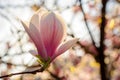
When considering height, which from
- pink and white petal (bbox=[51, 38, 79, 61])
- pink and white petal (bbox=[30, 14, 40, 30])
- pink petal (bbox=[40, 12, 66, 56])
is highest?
pink and white petal (bbox=[30, 14, 40, 30])

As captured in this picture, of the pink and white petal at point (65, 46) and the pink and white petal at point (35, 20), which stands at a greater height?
the pink and white petal at point (35, 20)

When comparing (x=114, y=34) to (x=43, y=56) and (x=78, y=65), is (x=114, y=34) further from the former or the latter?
(x=43, y=56)

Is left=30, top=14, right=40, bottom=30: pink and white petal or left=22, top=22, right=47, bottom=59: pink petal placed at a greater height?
left=30, top=14, right=40, bottom=30: pink and white petal

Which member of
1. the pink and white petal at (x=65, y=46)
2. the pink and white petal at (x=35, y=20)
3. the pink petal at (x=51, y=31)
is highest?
the pink and white petal at (x=35, y=20)

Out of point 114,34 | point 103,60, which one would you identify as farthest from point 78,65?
point 103,60
